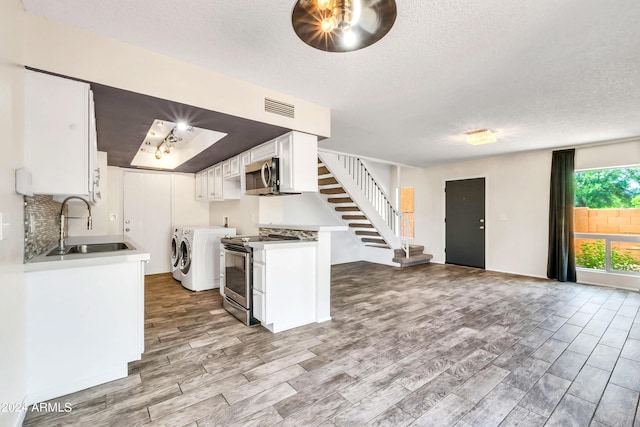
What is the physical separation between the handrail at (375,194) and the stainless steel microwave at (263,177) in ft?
7.52

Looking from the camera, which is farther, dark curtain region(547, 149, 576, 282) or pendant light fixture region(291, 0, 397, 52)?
dark curtain region(547, 149, 576, 282)

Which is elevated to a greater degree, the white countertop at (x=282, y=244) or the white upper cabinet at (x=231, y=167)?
the white upper cabinet at (x=231, y=167)

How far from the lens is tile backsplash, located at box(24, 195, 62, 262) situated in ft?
6.62

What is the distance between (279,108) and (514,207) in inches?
206

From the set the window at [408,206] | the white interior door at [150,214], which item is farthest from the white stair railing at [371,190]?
the white interior door at [150,214]

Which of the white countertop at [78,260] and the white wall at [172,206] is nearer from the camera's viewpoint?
the white countertop at [78,260]

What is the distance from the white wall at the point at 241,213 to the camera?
4500mm

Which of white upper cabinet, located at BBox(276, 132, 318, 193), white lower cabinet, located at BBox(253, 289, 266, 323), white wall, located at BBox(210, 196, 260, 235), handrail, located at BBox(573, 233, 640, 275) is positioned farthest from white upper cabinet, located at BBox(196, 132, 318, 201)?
handrail, located at BBox(573, 233, 640, 275)

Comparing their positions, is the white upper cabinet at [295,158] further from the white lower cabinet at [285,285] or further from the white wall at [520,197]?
the white wall at [520,197]

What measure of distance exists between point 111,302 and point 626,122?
5.92m

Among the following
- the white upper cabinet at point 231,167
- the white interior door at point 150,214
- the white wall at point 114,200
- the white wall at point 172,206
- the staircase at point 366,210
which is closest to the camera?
the white upper cabinet at point 231,167

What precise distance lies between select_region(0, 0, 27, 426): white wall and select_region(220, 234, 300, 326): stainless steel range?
1721 mm

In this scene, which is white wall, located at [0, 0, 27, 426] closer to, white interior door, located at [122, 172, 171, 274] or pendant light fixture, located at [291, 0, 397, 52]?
pendant light fixture, located at [291, 0, 397, 52]

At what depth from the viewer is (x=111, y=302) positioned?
2053mm
